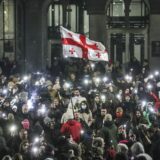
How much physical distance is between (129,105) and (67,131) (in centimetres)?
321

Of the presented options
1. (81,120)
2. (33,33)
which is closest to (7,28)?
(33,33)

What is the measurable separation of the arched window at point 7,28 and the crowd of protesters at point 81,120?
9913 millimetres

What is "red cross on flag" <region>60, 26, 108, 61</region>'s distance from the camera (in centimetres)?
1830

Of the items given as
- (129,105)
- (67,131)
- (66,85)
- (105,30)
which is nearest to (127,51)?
(105,30)

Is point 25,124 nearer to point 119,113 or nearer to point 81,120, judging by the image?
point 81,120

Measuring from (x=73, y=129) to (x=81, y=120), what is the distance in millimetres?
831

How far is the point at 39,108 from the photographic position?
54.7 feet

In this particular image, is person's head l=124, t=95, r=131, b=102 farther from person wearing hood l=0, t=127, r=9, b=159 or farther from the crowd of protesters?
person wearing hood l=0, t=127, r=9, b=159

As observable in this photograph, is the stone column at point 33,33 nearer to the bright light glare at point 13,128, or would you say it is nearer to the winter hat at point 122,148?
the bright light glare at point 13,128

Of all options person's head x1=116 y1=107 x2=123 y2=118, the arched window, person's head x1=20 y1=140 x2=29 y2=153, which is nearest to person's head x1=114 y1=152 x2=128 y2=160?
person's head x1=20 y1=140 x2=29 y2=153

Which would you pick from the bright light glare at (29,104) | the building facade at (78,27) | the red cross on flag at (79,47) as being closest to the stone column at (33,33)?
the building facade at (78,27)

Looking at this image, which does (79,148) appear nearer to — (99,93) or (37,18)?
(99,93)

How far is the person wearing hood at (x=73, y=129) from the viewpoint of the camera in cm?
1434

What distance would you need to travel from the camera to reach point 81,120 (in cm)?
1521
